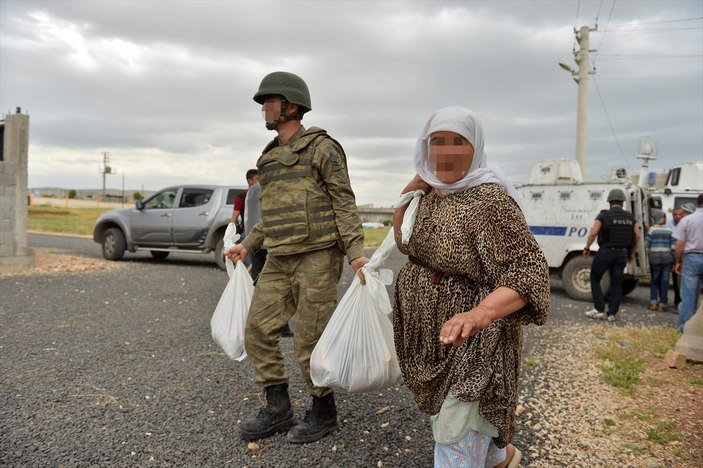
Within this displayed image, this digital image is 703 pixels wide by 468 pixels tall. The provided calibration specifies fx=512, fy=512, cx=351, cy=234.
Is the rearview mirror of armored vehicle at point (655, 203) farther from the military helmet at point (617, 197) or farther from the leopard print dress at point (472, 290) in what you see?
the leopard print dress at point (472, 290)

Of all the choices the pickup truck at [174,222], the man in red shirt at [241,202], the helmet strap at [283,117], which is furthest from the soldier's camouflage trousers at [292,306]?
the pickup truck at [174,222]

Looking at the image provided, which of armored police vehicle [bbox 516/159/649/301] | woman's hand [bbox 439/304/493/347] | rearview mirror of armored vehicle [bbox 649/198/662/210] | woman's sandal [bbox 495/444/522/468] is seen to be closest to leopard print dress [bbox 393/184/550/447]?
woman's hand [bbox 439/304/493/347]

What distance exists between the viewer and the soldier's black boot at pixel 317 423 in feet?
10.2

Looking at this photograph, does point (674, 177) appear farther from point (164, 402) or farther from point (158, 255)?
point (164, 402)

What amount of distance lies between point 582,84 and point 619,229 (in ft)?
44.8

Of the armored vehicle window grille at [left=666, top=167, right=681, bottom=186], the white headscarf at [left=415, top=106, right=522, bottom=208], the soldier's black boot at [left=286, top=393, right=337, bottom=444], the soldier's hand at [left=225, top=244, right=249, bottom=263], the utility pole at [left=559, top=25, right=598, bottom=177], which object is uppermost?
the utility pole at [left=559, top=25, right=598, bottom=177]

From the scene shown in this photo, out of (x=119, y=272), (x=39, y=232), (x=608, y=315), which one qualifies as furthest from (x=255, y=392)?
(x=39, y=232)

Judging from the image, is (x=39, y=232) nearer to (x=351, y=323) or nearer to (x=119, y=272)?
(x=119, y=272)

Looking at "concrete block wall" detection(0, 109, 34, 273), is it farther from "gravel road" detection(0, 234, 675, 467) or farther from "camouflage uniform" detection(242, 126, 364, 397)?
"camouflage uniform" detection(242, 126, 364, 397)

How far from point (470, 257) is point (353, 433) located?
1776mm

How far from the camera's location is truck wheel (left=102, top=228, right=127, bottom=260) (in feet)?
40.2

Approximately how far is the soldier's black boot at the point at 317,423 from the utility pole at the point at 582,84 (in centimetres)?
1764

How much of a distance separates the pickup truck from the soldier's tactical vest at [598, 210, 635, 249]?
289 inches

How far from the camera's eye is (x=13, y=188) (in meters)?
9.97
